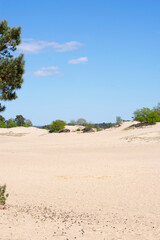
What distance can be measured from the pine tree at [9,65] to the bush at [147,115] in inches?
1772

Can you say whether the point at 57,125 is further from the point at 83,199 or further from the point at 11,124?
the point at 83,199

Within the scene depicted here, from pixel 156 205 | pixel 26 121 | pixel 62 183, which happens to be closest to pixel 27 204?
pixel 62 183

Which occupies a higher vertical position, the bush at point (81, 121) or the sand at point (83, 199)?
the bush at point (81, 121)

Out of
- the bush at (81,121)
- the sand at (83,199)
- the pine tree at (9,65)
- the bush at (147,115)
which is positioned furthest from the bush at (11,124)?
the pine tree at (9,65)

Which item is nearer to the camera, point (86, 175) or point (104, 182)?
point (104, 182)

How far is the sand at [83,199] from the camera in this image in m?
9.93

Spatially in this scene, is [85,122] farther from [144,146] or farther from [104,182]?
[104,182]

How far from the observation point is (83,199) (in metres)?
15.4

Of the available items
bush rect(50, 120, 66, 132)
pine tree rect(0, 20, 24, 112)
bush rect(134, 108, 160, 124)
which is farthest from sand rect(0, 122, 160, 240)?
bush rect(50, 120, 66, 132)

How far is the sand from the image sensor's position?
993 centimetres

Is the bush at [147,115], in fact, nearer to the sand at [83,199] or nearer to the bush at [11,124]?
the sand at [83,199]

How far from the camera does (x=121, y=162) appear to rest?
2642 cm

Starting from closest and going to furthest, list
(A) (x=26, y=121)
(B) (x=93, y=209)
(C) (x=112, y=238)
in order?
(C) (x=112, y=238) → (B) (x=93, y=209) → (A) (x=26, y=121)

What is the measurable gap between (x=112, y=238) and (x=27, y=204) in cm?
615
